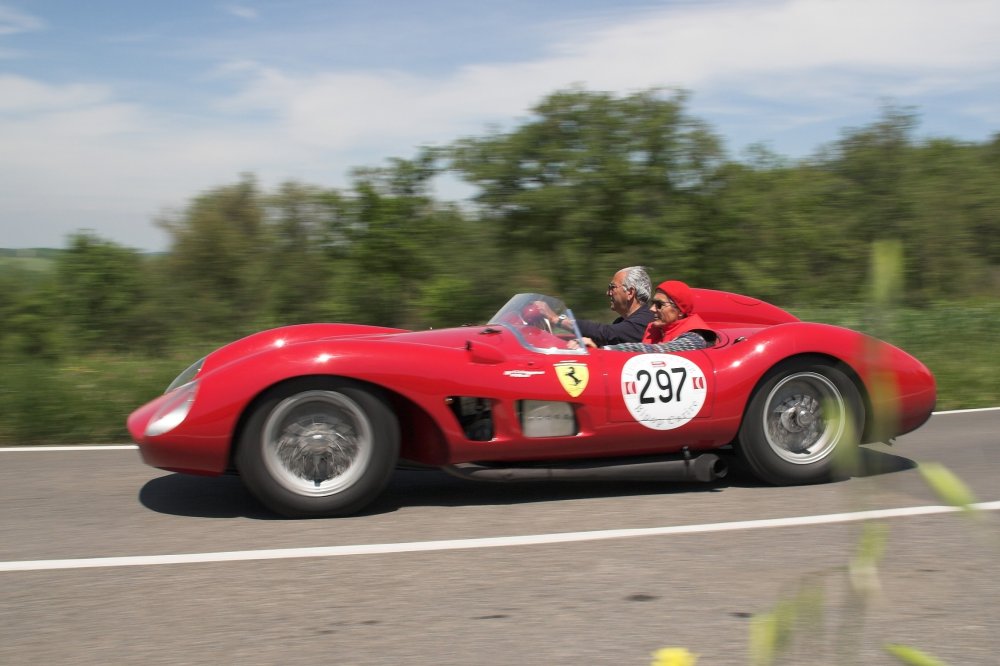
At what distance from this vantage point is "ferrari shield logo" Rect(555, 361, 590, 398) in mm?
5012

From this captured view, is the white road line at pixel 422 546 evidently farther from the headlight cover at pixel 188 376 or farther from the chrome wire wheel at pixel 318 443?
the headlight cover at pixel 188 376

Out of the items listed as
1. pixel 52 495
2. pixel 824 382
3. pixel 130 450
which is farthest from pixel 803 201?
pixel 52 495

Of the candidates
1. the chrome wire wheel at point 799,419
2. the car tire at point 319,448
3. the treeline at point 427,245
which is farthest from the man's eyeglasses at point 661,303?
the treeline at point 427,245

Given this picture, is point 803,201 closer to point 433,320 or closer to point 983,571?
point 433,320

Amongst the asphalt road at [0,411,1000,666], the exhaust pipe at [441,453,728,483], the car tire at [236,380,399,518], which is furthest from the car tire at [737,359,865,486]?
Answer: the car tire at [236,380,399,518]

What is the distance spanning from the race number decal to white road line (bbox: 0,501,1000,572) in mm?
661

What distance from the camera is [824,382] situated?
5.48 metres

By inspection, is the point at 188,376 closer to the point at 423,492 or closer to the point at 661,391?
the point at 423,492

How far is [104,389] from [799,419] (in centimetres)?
578

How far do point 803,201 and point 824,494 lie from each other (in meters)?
11.7

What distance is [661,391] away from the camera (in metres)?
5.13

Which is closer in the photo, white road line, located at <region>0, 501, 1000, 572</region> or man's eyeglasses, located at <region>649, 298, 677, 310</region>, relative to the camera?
white road line, located at <region>0, 501, 1000, 572</region>

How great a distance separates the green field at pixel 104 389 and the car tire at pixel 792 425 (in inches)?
37.5

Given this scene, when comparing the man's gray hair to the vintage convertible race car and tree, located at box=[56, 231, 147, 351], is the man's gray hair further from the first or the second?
tree, located at box=[56, 231, 147, 351]
